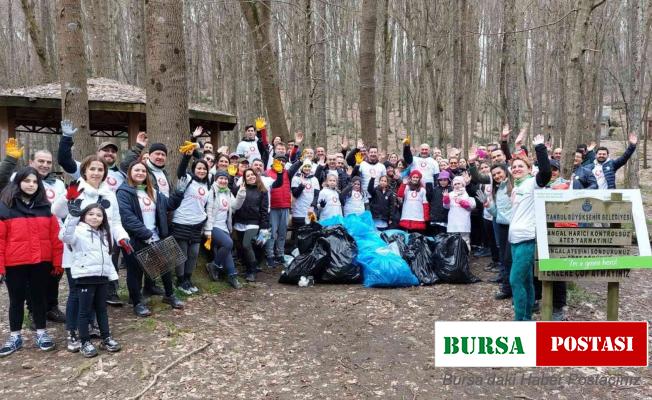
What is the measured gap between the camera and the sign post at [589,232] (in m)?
3.62

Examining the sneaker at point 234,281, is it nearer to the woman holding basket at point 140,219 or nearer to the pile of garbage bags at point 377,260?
the pile of garbage bags at point 377,260

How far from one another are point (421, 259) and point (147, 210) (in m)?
3.47

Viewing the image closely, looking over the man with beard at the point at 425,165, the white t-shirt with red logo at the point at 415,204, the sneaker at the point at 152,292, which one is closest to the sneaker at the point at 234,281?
the sneaker at the point at 152,292

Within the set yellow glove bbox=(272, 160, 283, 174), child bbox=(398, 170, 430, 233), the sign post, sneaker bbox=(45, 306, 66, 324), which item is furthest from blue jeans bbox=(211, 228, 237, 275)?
the sign post

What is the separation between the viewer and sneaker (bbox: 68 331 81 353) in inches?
147

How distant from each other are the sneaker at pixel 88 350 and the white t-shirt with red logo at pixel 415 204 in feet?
15.5

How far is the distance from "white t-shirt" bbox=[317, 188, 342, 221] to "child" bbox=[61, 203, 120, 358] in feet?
11.9

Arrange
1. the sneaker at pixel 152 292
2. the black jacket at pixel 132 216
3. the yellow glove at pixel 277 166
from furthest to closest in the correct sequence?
the yellow glove at pixel 277 166 → the sneaker at pixel 152 292 → the black jacket at pixel 132 216

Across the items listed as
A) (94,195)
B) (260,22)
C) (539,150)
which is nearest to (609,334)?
(539,150)

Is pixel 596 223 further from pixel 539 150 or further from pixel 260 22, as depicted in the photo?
pixel 260 22

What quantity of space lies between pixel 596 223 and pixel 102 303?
4.08 metres

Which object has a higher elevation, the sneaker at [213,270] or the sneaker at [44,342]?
the sneaker at [213,270]

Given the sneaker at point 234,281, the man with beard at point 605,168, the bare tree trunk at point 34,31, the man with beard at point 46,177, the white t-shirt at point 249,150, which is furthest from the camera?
the bare tree trunk at point 34,31

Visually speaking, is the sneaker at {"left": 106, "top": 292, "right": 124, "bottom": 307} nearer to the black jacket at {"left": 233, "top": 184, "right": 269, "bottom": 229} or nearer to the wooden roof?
the black jacket at {"left": 233, "top": 184, "right": 269, "bottom": 229}
